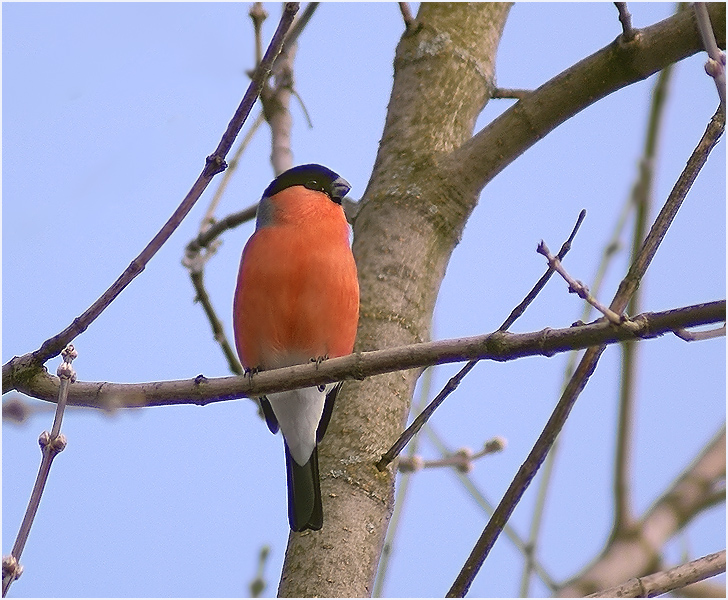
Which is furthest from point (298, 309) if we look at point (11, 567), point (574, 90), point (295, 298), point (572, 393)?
point (11, 567)

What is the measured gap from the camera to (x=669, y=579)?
176 cm

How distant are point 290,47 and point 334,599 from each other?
7.90 feet

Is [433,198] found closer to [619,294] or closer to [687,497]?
[619,294]

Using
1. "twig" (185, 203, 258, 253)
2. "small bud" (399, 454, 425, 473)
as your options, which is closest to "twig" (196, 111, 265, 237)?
"twig" (185, 203, 258, 253)

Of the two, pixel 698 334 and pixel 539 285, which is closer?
pixel 698 334

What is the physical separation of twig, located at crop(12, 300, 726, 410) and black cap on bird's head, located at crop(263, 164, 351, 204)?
5.39 feet

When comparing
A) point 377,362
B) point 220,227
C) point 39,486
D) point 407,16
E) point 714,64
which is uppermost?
point 407,16

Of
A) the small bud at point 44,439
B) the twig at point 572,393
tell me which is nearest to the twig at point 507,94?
the twig at point 572,393

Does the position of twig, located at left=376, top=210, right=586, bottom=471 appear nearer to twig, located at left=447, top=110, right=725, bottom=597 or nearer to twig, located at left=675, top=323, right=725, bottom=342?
twig, located at left=447, top=110, right=725, bottom=597

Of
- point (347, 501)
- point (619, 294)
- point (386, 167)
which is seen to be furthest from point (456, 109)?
point (619, 294)

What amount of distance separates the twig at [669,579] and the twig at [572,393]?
0.88 feet

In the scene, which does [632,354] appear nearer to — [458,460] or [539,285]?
[539,285]

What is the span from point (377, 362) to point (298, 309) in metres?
1.32

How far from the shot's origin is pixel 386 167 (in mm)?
3664
